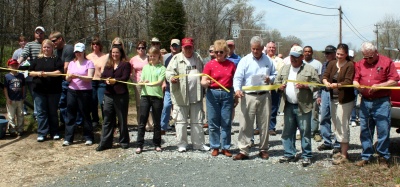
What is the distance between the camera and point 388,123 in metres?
5.70

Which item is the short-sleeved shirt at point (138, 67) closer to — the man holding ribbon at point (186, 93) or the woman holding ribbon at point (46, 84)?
the man holding ribbon at point (186, 93)

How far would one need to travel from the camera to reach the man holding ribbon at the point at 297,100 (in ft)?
20.0

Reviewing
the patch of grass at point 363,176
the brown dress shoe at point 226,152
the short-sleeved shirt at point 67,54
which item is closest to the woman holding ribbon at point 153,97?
the brown dress shoe at point 226,152

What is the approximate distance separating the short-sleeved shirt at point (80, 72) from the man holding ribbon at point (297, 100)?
355cm

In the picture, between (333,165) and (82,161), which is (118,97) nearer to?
(82,161)

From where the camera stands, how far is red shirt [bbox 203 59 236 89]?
21.7ft

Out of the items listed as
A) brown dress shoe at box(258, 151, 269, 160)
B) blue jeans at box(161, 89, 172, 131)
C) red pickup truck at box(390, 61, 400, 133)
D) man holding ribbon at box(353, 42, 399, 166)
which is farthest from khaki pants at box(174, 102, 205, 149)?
red pickup truck at box(390, 61, 400, 133)

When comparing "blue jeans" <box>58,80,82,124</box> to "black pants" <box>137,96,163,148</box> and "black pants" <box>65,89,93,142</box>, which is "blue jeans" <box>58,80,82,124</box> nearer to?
"black pants" <box>65,89,93,142</box>

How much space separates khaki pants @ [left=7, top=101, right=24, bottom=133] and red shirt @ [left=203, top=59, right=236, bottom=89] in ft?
13.5

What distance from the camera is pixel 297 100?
615 centimetres

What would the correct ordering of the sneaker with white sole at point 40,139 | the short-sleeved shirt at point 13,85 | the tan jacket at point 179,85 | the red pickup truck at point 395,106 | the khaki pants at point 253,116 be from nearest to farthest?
1. the red pickup truck at point 395,106
2. the khaki pants at point 253,116
3. the tan jacket at point 179,85
4. the sneaker with white sole at point 40,139
5. the short-sleeved shirt at point 13,85

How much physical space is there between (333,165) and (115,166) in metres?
3.36

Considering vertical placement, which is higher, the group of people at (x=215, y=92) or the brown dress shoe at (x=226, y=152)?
the group of people at (x=215, y=92)

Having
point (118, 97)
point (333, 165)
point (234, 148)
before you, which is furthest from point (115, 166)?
point (333, 165)
